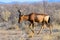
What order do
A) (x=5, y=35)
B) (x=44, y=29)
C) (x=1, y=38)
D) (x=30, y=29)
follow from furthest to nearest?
1. (x=44, y=29)
2. (x=30, y=29)
3. (x=5, y=35)
4. (x=1, y=38)

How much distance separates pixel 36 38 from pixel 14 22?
353 inches

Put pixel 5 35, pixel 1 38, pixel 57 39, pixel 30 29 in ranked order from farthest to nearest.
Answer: pixel 30 29, pixel 5 35, pixel 1 38, pixel 57 39

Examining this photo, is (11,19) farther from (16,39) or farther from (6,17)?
(16,39)

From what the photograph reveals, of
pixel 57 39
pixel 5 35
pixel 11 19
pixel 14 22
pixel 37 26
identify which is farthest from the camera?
pixel 11 19

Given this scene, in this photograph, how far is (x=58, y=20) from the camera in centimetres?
2989

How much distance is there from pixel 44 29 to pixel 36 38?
4848 mm

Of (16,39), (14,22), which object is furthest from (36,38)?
(14,22)

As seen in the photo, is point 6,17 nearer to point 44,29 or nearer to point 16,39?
point 44,29

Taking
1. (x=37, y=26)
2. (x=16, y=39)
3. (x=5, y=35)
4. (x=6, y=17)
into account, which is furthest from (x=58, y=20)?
(x=16, y=39)

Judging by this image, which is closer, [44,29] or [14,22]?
[44,29]

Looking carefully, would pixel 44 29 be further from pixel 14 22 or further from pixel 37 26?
pixel 14 22

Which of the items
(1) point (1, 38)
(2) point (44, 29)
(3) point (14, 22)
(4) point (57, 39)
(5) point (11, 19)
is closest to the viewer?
(4) point (57, 39)

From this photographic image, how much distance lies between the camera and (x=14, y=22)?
29406 mm

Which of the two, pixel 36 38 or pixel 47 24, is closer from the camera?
pixel 36 38
